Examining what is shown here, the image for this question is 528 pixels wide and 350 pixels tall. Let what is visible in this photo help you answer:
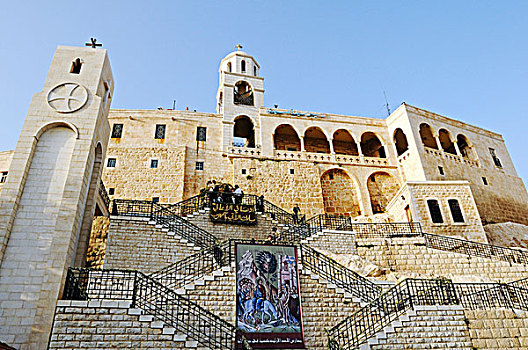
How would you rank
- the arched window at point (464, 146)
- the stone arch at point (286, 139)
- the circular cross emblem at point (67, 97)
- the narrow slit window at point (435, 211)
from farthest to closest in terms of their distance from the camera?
the arched window at point (464, 146), the stone arch at point (286, 139), the narrow slit window at point (435, 211), the circular cross emblem at point (67, 97)

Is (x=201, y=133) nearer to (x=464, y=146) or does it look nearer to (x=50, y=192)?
(x=50, y=192)

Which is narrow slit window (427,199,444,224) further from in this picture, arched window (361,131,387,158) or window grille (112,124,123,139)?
window grille (112,124,123,139)

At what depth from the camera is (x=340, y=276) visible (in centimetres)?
1304

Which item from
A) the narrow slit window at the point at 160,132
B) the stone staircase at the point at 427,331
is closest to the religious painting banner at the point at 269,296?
the stone staircase at the point at 427,331

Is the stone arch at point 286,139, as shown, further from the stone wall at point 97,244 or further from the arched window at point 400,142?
the stone wall at point 97,244

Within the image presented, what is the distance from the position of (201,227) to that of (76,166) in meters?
6.13

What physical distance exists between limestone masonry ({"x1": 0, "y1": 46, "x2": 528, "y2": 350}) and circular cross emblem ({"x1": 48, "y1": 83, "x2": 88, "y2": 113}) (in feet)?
0.17

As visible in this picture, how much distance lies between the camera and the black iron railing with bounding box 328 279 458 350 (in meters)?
10.6

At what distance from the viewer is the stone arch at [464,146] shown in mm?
31464

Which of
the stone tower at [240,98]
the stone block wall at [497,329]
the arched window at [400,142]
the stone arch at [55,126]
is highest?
the stone tower at [240,98]

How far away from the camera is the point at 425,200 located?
71.1 ft

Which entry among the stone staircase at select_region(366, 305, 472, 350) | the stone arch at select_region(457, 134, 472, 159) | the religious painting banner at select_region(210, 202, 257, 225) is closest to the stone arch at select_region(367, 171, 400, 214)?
the stone arch at select_region(457, 134, 472, 159)

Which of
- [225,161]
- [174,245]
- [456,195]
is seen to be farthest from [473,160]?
A: [174,245]

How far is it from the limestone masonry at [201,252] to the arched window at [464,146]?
21.8 feet
